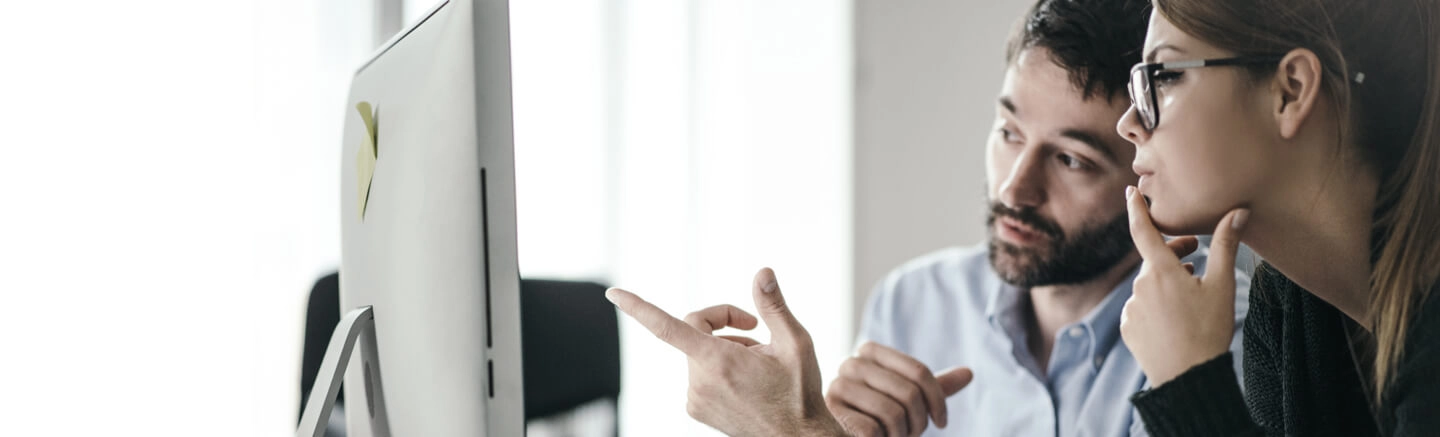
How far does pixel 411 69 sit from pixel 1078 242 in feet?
3.56

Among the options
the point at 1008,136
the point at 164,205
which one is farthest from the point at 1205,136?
the point at 164,205

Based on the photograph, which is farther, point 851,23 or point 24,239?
point 851,23

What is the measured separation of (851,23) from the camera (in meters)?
3.10

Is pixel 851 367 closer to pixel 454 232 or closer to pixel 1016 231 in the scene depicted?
pixel 1016 231

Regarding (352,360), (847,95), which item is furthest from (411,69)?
(847,95)

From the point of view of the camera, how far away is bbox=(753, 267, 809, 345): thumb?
875mm

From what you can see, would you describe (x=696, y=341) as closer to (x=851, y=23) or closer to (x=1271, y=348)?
(x=1271, y=348)

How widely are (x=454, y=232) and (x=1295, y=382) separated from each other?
81cm

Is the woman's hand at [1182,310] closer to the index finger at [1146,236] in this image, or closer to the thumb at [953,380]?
the index finger at [1146,236]

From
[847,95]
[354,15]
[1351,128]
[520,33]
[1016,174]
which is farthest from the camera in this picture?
[847,95]

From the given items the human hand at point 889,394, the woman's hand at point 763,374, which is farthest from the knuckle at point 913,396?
the woman's hand at point 763,374

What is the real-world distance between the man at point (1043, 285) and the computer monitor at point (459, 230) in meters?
0.41

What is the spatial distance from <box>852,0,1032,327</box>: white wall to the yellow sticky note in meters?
2.49

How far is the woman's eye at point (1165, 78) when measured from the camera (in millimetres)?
876
